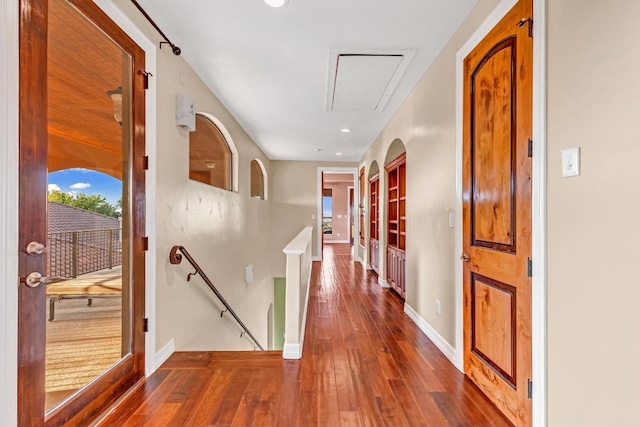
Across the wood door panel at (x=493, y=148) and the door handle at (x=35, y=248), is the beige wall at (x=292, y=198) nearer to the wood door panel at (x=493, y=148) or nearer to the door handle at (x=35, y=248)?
the wood door panel at (x=493, y=148)

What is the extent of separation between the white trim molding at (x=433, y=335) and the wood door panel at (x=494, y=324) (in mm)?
322

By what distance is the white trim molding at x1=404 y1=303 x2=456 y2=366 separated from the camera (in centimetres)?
238

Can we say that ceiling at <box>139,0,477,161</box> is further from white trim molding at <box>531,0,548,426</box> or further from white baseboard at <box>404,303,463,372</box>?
white baseboard at <box>404,303,463,372</box>

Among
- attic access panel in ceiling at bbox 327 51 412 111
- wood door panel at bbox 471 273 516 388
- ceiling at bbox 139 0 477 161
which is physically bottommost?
wood door panel at bbox 471 273 516 388

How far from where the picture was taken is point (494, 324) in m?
1.85

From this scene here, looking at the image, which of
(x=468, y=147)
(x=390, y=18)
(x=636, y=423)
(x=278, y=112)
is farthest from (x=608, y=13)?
(x=278, y=112)

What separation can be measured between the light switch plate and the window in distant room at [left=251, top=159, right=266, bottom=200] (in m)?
5.35

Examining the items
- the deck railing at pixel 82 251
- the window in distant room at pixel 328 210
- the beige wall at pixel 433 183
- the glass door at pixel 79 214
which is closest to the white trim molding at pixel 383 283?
the beige wall at pixel 433 183

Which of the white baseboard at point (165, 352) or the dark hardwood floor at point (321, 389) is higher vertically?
the white baseboard at point (165, 352)

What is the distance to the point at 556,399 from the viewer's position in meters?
1.38

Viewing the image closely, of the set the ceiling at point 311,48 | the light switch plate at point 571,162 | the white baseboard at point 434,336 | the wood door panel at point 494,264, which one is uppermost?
the ceiling at point 311,48

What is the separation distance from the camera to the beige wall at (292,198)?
791cm

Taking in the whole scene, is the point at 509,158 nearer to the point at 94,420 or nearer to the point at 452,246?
the point at 452,246

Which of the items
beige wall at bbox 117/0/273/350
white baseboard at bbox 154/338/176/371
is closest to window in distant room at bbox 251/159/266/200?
beige wall at bbox 117/0/273/350
